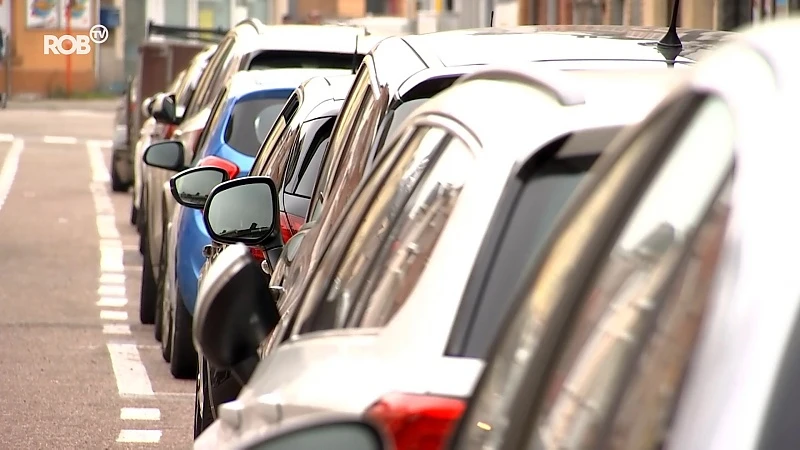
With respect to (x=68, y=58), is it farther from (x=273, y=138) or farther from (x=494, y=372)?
(x=494, y=372)

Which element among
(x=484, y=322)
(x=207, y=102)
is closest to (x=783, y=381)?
(x=484, y=322)

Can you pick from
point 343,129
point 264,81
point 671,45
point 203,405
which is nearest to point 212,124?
point 264,81

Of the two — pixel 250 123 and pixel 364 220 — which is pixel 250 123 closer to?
pixel 250 123

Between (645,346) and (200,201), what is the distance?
6.46 m

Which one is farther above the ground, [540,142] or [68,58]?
[540,142]

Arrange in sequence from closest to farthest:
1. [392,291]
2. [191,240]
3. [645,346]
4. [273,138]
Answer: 1. [645,346]
2. [392,291]
3. [273,138]
4. [191,240]

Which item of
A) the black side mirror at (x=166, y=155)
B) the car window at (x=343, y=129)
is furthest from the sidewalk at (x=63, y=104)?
the car window at (x=343, y=129)

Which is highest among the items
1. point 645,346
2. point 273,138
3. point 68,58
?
point 645,346

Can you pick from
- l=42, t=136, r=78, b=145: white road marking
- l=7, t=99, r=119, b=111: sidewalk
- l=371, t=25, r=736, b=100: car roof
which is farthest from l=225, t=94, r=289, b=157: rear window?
l=7, t=99, r=119, b=111: sidewalk

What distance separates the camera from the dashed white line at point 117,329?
1152 centimetres

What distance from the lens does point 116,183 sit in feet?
79.4

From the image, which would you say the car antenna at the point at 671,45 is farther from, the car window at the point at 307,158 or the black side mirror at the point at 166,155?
the black side mirror at the point at 166,155

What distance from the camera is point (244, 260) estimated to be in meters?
3.50

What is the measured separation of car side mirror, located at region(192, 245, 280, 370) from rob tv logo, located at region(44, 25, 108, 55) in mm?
50361
